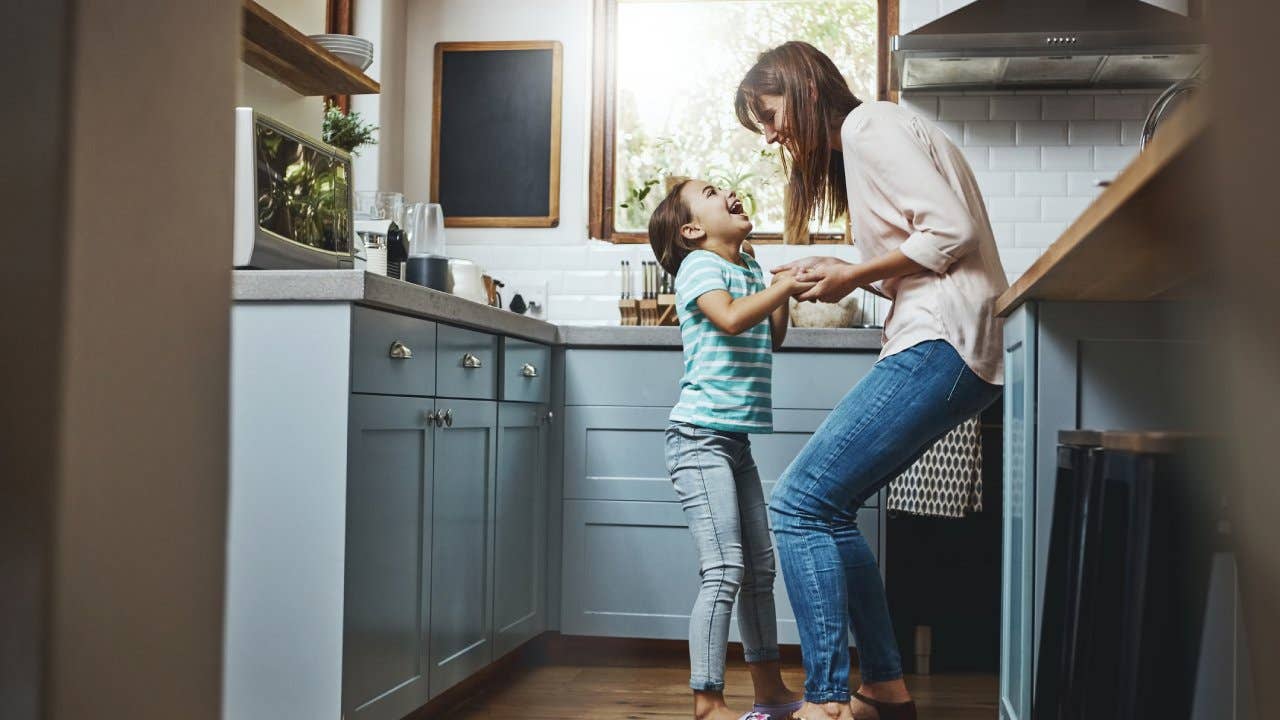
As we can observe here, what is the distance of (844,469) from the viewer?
5.97 ft

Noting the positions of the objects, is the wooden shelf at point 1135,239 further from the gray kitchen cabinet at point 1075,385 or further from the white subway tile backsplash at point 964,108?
the white subway tile backsplash at point 964,108

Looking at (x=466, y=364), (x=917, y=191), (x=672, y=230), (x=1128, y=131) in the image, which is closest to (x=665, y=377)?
(x=672, y=230)

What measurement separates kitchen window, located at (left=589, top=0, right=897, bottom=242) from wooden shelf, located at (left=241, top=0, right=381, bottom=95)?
0.98 meters

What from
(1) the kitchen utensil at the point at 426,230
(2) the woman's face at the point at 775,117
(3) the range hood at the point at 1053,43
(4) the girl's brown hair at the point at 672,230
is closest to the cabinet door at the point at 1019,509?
(2) the woman's face at the point at 775,117

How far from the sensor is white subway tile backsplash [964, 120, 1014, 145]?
11.6 feet

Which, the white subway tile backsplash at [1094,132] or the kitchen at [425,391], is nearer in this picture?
the kitchen at [425,391]

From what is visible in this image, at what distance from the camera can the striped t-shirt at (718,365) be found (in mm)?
2158

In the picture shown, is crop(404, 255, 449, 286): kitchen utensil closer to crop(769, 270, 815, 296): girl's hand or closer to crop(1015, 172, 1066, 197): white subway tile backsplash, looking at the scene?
crop(769, 270, 815, 296): girl's hand

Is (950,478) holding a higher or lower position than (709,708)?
higher

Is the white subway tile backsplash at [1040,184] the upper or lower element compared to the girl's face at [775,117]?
upper

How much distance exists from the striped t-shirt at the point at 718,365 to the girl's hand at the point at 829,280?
249 mm

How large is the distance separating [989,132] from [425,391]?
225 centimetres

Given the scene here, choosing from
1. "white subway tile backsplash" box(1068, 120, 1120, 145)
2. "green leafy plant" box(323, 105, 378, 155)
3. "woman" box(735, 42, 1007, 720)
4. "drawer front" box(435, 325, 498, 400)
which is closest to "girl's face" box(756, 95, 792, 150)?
"woman" box(735, 42, 1007, 720)

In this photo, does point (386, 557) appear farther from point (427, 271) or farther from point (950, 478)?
point (950, 478)
